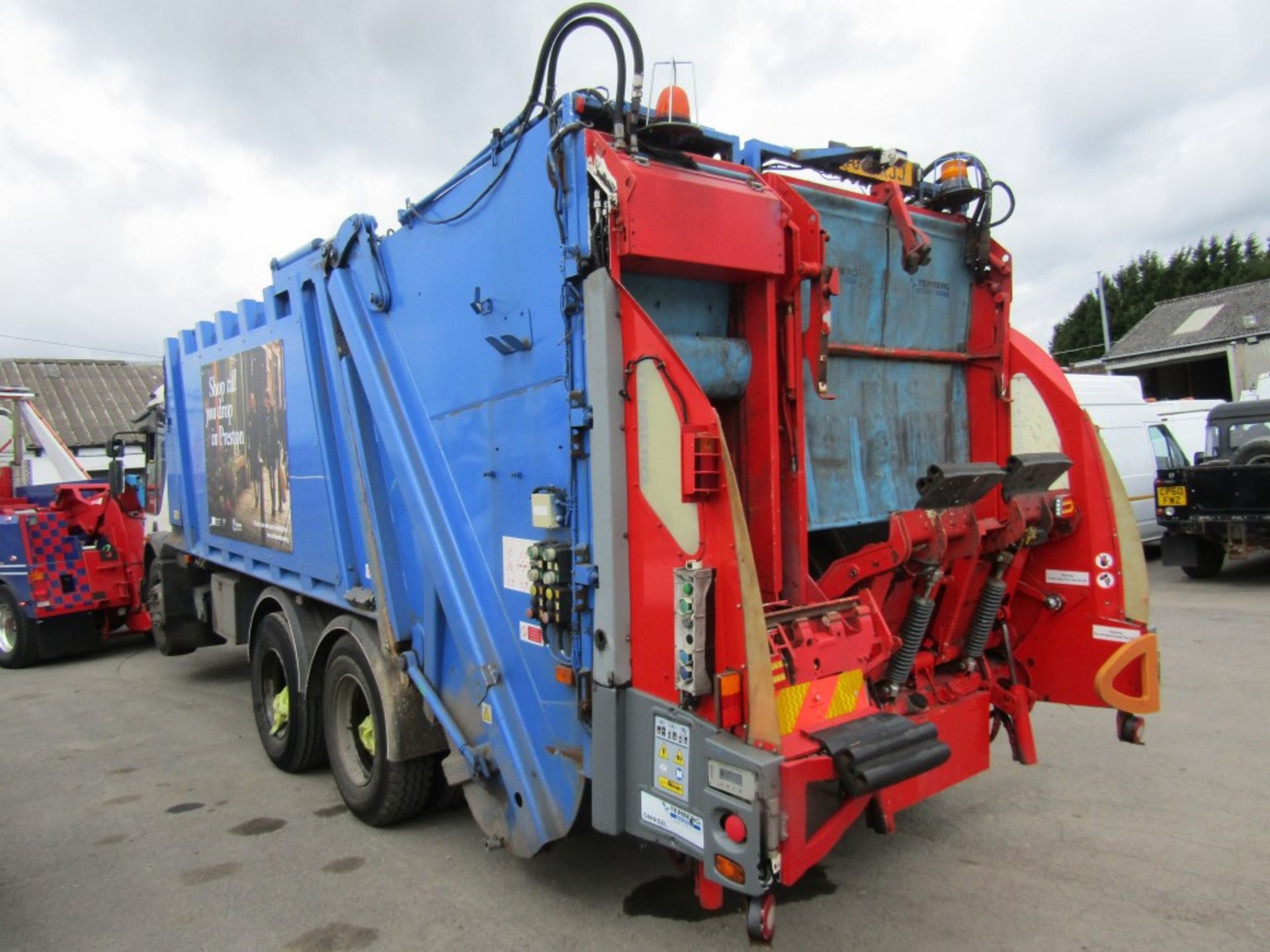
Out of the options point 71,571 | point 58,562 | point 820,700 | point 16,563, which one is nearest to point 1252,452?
point 820,700

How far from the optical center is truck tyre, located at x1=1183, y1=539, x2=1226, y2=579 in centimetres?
1118

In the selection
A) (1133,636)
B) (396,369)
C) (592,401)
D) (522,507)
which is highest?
(396,369)

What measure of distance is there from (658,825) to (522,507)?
1241mm

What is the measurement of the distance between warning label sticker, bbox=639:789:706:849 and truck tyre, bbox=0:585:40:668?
882 centimetres

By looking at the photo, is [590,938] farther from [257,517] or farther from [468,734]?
[257,517]

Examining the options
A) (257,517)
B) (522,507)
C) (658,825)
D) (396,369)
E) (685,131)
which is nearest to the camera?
(658,825)

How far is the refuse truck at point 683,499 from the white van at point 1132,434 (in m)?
9.12

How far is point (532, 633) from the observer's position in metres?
3.31

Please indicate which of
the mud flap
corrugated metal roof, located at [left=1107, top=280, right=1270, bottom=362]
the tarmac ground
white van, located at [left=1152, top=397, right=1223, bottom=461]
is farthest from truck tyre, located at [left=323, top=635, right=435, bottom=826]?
corrugated metal roof, located at [left=1107, top=280, right=1270, bottom=362]

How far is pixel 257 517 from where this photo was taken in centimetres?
579

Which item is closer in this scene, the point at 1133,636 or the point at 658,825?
the point at 658,825

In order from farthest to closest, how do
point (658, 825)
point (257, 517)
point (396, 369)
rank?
point (257, 517) → point (396, 369) → point (658, 825)

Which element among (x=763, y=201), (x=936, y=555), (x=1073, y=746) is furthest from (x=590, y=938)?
(x=1073, y=746)

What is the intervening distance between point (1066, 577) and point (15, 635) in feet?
33.1
